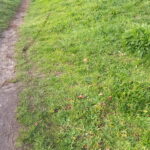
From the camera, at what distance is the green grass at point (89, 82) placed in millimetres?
3502

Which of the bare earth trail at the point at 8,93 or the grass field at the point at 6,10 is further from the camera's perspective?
the grass field at the point at 6,10

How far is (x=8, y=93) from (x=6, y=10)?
6.54 meters

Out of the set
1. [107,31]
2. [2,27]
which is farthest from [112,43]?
[2,27]

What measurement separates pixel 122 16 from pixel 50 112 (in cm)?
424

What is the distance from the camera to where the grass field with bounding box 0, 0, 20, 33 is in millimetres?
8754

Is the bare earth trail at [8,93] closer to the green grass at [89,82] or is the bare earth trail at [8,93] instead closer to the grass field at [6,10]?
the green grass at [89,82]

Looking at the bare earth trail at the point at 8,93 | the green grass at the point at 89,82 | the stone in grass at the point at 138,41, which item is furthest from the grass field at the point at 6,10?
the stone in grass at the point at 138,41

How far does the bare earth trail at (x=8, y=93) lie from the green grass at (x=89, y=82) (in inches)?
6.5

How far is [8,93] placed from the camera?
15.3 feet

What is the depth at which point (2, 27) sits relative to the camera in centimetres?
838

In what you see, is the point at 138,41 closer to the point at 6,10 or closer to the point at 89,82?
the point at 89,82

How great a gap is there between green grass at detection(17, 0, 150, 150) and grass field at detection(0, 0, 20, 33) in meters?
1.70

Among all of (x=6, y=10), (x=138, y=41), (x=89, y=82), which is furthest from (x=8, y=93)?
(x=6, y=10)

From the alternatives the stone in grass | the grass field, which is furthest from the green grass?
the grass field
